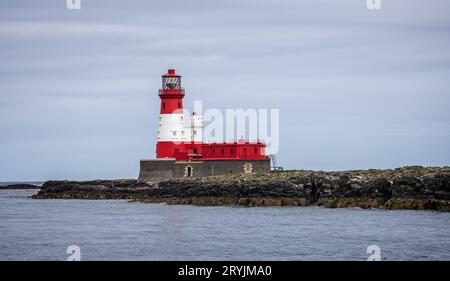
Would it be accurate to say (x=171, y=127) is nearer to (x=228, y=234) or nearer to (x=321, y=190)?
(x=321, y=190)

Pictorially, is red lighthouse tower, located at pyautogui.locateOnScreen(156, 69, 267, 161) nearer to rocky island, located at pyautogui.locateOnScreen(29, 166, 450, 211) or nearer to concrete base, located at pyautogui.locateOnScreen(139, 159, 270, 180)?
concrete base, located at pyautogui.locateOnScreen(139, 159, 270, 180)

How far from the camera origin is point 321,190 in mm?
52062

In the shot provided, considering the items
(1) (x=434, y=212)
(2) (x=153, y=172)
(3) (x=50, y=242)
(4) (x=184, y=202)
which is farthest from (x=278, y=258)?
(2) (x=153, y=172)

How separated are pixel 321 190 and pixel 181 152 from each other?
15323 millimetres

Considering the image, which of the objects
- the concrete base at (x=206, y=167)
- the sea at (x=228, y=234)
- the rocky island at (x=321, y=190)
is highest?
the concrete base at (x=206, y=167)

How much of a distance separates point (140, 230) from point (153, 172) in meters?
25.7

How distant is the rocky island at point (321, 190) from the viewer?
46.3 m

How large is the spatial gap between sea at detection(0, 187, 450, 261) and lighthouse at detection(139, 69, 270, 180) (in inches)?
485

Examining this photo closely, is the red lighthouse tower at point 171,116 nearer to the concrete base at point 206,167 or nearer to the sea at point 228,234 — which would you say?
the concrete base at point 206,167

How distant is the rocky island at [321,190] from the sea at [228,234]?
1418 mm

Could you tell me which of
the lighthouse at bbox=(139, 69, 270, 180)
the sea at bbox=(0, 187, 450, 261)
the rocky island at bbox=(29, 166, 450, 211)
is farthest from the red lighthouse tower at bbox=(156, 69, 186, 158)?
the sea at bbox=(0, 187, 450, 261)

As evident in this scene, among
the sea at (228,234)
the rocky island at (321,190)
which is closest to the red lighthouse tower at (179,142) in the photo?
the rocky island at (321,190)

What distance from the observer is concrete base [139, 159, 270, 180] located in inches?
2517

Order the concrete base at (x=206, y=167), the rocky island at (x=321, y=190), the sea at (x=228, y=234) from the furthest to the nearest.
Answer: the concrete base at (x=206, y=167) < the rocky island at (x=321, y=190) < the sea at (x=228, y=234)
